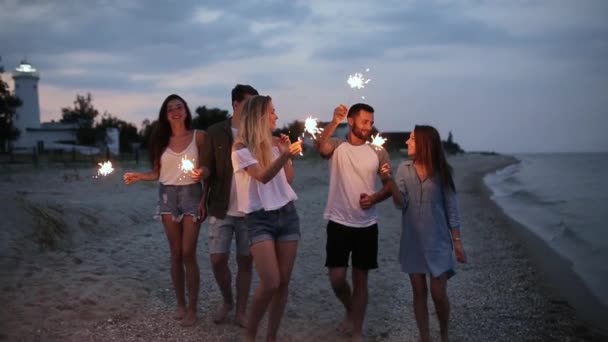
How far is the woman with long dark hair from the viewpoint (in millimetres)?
5090

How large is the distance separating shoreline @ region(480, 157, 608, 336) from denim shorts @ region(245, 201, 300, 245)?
14.4 feet

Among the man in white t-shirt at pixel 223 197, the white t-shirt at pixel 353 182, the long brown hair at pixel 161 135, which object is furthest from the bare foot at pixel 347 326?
the long brown hair at pixel 161 135

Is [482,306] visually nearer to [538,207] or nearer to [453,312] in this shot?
[453,312]

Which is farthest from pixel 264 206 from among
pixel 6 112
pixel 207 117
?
pixel 207 117

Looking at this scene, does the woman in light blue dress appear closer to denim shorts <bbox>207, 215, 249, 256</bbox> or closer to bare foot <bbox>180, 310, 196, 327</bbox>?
denim shorts <bbox>207, 215, 249, 256</bbox>

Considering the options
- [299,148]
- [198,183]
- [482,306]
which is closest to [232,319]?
[198,183]

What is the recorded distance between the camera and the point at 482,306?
6.78 metres

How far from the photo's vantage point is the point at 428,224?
4.60 meters

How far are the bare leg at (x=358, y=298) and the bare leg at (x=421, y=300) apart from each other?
441 mm

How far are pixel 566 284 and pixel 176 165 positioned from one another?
6.93 meters

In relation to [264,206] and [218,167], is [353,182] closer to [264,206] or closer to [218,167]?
[264,206]

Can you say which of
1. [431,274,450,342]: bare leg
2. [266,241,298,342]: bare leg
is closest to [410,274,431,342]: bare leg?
[431,274,450,342]: bare leg

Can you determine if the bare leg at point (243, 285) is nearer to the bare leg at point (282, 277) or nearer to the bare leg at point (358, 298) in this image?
the bare leg at point (282, 277)

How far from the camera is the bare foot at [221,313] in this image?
5441 millimetres
